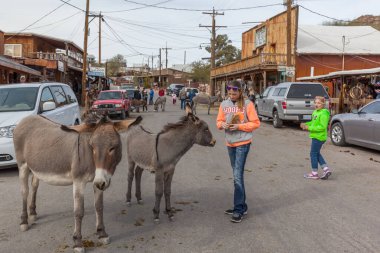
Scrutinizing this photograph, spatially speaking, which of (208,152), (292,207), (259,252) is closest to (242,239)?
(259,252)

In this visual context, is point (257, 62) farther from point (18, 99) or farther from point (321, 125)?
point (18, 99)

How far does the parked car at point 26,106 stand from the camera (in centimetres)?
838

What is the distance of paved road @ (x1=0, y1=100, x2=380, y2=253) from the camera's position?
4809mm

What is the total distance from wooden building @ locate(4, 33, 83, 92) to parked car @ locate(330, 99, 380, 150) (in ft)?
78.7

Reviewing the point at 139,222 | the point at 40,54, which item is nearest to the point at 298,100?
the point at 139,222

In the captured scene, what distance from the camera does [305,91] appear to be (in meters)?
18.6

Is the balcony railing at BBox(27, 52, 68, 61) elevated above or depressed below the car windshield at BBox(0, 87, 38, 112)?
above

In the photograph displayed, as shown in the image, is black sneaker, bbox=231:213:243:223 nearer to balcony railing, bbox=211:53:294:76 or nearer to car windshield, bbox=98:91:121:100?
car windshield, bbox=98:91:121:100

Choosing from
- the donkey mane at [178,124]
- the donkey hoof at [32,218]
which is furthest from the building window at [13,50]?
the donkey mane at [178,124]

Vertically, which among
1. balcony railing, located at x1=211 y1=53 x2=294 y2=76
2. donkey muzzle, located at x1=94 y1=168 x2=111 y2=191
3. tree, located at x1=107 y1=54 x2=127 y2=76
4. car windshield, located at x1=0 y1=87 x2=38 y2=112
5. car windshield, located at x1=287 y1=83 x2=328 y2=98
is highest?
tree, located at x1=107 y1=54 x2=127 y2=76

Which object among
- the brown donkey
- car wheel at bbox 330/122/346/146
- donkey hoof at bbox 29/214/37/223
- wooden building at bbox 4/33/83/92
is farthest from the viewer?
wooden building at bbox 4/33/83/92

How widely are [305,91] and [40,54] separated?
25275 mm

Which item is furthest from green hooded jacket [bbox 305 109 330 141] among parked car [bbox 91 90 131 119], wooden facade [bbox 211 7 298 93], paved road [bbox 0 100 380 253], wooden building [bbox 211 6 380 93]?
wooden building [bbox 211 6 380 93]

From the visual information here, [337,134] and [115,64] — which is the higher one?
[115,64]
